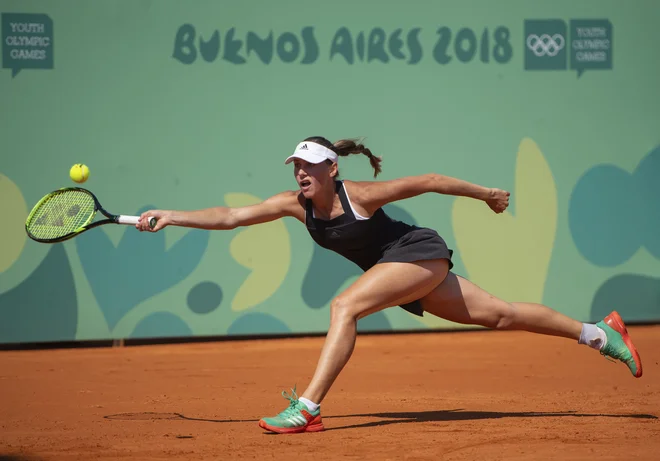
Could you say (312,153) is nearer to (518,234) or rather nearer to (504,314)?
(504,314)

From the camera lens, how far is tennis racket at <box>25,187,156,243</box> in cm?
495

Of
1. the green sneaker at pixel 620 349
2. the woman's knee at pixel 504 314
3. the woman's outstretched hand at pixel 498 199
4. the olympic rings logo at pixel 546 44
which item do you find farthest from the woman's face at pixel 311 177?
the olympic rings logo at pixel 546 44

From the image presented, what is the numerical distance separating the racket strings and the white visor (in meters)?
1.12

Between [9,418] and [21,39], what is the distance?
3.81 meters

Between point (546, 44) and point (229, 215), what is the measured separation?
190 inches

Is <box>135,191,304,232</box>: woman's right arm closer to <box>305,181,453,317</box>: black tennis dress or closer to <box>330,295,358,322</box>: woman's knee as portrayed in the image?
<box>305,181,453,317</box>: black tennis dress

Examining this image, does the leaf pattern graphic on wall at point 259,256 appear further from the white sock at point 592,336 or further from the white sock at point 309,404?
the white sock at point 309,404

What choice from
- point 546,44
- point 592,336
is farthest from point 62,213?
point 546,44

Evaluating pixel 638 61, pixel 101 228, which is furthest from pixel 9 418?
pixel 638 61

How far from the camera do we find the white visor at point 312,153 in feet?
15.3

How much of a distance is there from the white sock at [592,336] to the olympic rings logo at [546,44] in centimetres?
415

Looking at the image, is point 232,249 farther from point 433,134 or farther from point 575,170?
point 575,170

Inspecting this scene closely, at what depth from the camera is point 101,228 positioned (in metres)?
8.06

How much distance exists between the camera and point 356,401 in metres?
5.73
